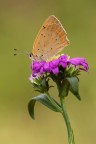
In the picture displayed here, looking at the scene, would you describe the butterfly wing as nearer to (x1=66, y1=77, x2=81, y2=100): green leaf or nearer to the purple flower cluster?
the purple flower cluster

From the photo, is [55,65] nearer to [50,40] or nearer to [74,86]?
[74,86]

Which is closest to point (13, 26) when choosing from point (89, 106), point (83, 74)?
point (83, 74)

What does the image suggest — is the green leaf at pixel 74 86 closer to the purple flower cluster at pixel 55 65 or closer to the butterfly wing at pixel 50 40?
the purple flower cluster at pixel 55 65

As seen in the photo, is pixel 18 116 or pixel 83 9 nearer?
pixel 18 116

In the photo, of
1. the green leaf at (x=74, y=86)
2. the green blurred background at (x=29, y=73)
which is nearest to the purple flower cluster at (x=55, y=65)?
the green leaf at (x=74, y=86)

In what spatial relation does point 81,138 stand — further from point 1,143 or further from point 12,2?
point 12,2

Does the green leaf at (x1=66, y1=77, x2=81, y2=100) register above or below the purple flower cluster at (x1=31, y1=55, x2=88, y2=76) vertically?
below

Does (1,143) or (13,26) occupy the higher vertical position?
(13,26)

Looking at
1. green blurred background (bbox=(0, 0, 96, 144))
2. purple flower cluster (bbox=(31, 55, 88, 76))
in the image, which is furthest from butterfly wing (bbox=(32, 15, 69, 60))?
green blurred background (bbox=(0, 0, 96, 144))
